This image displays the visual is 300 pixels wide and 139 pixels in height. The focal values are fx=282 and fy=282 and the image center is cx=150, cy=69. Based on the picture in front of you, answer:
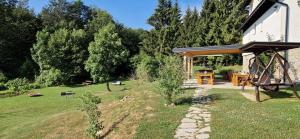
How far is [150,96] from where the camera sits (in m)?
11.9

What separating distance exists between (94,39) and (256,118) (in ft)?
77.9

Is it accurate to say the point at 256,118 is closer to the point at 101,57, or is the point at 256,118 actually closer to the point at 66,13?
the point at 101,57

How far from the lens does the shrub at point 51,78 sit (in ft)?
98.3

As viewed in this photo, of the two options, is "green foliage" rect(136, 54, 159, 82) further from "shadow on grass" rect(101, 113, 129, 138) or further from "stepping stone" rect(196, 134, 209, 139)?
"stepping stone" rect(196, 134, 209, 139)

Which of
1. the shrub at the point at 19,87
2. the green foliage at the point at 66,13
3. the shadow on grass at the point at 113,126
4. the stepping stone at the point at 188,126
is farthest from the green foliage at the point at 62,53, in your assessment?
the stepping stone at the point at 188,126

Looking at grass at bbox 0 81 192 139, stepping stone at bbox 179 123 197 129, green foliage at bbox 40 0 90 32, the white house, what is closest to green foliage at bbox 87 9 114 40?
green foliage at bbox 40 0 90 32

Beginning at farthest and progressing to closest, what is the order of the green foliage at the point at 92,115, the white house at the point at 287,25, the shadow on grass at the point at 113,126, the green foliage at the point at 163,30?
the green foliage at the point at 163,30
the white house at the point at 287,25
the shadow on grass at the point at 113,126
the green foliage at the point at 92,115

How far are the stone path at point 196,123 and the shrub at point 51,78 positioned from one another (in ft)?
75.8

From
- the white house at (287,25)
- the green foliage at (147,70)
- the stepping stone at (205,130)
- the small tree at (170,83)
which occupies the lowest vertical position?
the stepping stone at (205,130)

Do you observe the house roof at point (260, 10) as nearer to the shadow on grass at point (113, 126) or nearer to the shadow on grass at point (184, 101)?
the shadow on grass at point (184, 101)

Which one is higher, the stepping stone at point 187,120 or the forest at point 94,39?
the forest at point 94,39

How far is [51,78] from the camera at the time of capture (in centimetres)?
2995

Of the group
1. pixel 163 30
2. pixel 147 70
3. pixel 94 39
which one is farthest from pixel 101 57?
pixel 163 30

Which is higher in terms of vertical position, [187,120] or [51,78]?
[51,78]
